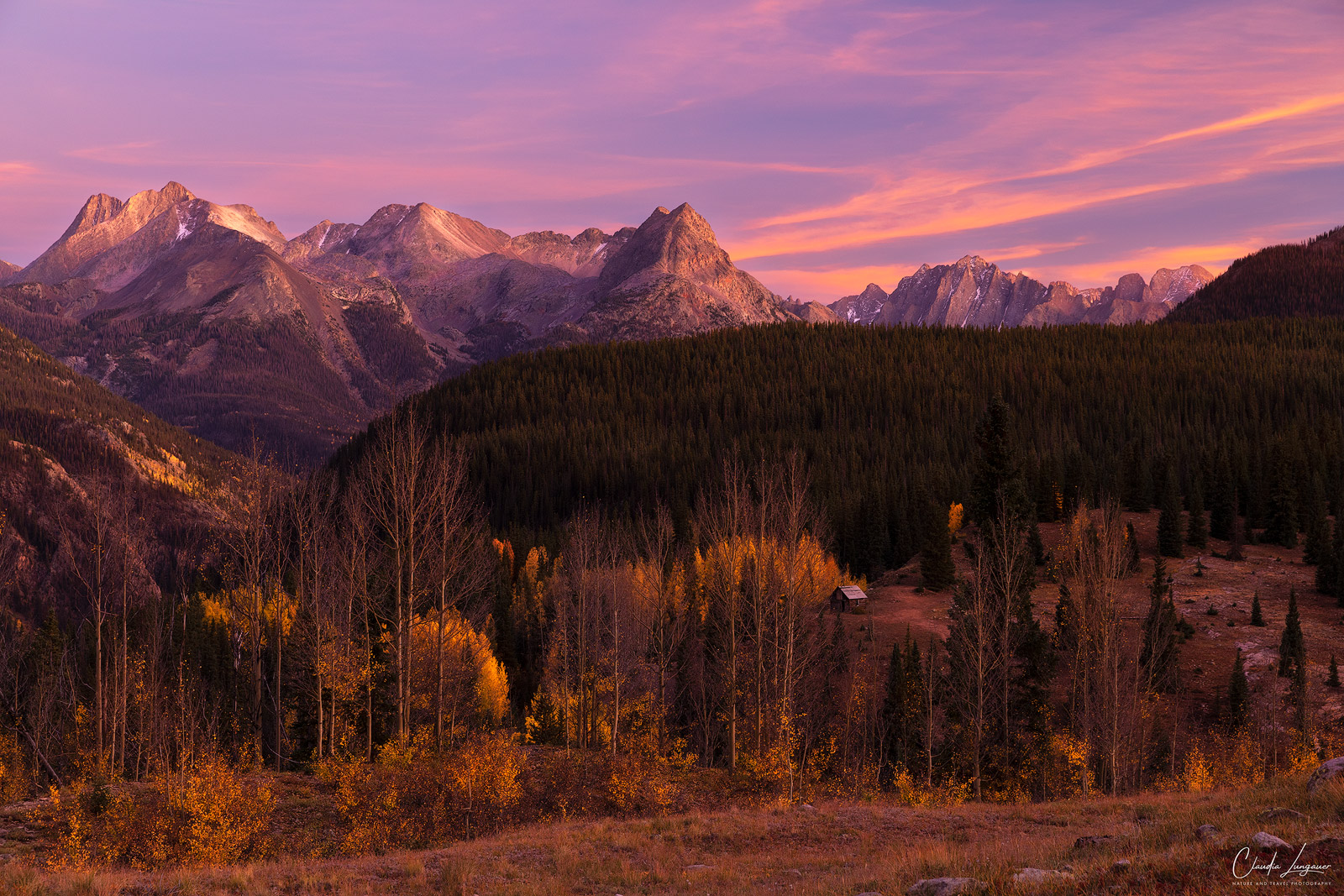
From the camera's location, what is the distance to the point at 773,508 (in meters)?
43.0

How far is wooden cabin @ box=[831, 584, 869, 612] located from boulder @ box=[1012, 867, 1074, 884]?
73609 millimetres

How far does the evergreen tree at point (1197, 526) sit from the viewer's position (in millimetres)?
97000

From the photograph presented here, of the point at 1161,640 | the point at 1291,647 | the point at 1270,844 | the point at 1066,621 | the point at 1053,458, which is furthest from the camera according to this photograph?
the point at 1053,458

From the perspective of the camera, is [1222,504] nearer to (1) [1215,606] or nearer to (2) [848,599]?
(1) [1215,606]

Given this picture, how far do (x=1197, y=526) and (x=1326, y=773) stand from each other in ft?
308

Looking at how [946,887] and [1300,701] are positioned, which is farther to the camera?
[1300,701]

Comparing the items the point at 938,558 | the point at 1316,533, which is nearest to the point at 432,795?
the point at 938,558

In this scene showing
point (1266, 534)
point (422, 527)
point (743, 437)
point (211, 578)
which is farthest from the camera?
point (743, 437)

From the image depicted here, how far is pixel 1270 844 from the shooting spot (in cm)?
1249

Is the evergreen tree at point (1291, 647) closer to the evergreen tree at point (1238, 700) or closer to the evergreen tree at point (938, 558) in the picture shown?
the evergreen tree at point (1238, 700)

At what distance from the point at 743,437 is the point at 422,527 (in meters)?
162

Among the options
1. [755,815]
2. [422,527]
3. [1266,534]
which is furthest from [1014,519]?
[1266,534]

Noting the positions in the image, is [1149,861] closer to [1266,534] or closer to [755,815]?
[755,815]

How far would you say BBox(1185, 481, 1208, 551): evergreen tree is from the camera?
3819 inches
